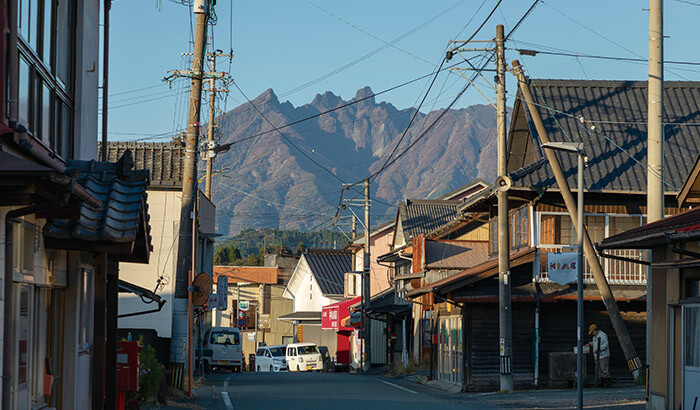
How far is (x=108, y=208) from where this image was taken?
32.3 feet

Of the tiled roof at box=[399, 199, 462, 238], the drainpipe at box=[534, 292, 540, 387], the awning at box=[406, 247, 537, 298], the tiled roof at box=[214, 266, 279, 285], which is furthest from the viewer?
the tiled roof at box=[214, 266, 279, 285]

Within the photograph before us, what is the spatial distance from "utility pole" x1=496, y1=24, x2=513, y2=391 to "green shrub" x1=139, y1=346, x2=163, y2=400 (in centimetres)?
1005

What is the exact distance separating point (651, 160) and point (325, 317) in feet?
132

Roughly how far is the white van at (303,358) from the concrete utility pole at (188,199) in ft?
90.5

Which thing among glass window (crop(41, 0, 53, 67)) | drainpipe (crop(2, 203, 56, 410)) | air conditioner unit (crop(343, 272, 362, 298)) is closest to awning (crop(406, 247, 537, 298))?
glass window (crop(41, 0, 53, 67))

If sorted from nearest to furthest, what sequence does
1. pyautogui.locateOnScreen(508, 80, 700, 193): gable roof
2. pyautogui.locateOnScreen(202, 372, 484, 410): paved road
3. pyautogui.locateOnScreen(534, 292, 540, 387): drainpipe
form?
pyautogui.locateOnScreen(202, 372, 484, 410): paved road < pyautogui.locateOnScreen(534, 292, 540, 387): drainpipe < pyautogui.locateOnScreen(508, 80, 700, 193): gable roof

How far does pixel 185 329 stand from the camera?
21703 mm

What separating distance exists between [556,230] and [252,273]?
53.8 m

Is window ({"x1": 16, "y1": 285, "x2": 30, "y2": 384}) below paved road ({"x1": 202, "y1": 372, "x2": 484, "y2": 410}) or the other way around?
the other way around

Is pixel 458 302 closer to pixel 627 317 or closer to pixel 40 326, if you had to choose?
pixel 627 317

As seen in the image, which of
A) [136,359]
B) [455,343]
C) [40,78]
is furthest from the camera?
[455,343]

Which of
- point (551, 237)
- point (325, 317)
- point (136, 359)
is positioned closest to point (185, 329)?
point (136, 359)

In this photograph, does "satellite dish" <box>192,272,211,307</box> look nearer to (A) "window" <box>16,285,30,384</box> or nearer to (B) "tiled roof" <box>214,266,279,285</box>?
(A) "window" <box>16,285,30,384</box>

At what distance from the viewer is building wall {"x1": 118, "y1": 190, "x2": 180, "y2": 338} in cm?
3136
